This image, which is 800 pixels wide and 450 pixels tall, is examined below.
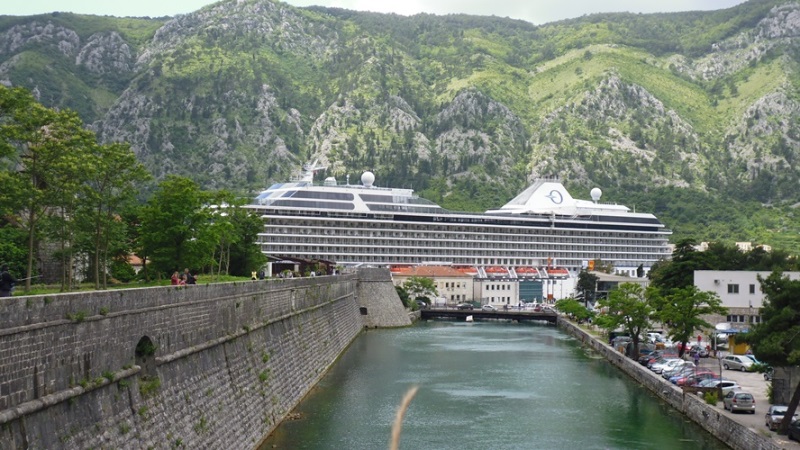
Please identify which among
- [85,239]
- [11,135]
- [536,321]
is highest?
[11,135]

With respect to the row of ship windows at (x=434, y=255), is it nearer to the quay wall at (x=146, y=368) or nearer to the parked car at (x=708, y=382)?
the parked car at (x=708, y=382)

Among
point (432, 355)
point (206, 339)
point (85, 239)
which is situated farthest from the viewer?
point (432, 355)

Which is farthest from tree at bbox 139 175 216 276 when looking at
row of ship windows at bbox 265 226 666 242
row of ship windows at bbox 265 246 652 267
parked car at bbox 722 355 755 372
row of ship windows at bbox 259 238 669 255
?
row of ship windows at bbox 265 226 666 242

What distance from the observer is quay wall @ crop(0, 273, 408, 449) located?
18.6 meters

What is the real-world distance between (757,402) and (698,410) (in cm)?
267

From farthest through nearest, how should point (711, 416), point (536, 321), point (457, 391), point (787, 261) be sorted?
point (536, 321), point (787, 261), point (457, 391), point (711, 416)

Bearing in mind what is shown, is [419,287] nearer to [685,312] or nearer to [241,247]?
[241,247]

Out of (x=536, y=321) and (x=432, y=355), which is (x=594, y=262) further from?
(x=432, y=355)

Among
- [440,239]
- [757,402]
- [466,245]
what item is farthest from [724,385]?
[466,245]

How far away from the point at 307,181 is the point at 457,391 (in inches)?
4197

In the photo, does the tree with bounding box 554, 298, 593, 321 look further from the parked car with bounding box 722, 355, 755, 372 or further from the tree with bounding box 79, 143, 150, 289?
the tree with bounding box 79, 143, 150, 289

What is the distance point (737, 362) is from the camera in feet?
200

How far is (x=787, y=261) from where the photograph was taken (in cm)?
12319

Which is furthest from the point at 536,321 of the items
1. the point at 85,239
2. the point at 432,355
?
the point at 85,239
